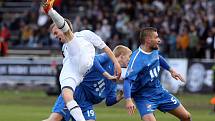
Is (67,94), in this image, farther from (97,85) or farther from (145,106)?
(145,106)

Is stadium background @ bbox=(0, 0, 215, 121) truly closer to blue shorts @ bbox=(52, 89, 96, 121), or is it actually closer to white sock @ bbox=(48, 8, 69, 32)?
blue shorts @ bbox=(52, 89, 96, 121)

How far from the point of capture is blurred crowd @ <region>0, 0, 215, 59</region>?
112 ft

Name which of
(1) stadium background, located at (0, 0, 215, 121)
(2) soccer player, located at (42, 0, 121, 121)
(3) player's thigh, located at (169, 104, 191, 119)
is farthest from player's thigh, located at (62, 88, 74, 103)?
(1) stadium background, located at (0, 0, 215, 121)

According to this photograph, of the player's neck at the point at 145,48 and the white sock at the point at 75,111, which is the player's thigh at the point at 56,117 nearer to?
the white sock at the point at 75,111

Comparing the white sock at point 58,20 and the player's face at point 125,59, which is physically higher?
the white sock at point 58,20

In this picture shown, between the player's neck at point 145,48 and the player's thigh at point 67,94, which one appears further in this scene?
the player's neck at point 145,48

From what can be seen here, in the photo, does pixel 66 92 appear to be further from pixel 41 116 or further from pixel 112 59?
pixel 41 116

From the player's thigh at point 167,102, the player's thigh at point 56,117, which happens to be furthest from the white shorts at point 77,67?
the player's thigh at point 167,102

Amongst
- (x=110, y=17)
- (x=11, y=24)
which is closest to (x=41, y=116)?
(x=110, y=17)

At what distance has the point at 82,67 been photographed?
13586 mm

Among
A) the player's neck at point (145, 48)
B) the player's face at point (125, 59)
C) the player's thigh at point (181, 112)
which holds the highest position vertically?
the player's neck at point (145, 48)

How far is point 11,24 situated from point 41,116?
22.0 meters

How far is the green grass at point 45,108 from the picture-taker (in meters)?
20.7

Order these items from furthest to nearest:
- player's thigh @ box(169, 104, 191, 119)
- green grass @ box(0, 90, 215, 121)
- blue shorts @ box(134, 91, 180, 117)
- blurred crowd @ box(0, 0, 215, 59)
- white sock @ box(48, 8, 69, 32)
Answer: blurred crowd @ box(0, 0, 215, 59)
green grass @ box(0, 90, 215, 121)
player's thigh @ box(169, 104, 191, 119)
blue shorts @ box(134, 91, 180, 117)
white sock @ box(48, 8, 69, 32)
